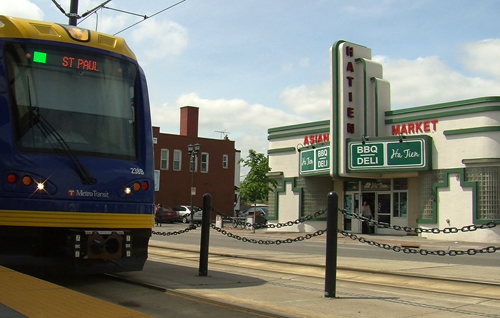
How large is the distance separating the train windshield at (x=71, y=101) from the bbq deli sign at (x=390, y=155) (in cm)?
2054

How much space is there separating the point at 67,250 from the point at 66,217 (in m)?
0.42

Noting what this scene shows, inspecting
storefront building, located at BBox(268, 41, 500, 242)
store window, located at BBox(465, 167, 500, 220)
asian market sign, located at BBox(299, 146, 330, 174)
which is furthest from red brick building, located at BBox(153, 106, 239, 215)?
store window, located at BBox(465, 167, 500, 220)

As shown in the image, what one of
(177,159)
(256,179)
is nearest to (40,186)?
(256,179)

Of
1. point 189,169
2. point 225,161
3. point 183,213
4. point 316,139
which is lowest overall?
point 183,213

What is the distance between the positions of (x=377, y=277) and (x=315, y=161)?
68.3 feet

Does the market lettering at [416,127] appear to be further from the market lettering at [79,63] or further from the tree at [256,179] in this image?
the market lettering at [79,63]

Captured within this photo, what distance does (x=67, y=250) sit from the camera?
740 centimetres

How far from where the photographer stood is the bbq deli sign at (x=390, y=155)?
26766 millimetres

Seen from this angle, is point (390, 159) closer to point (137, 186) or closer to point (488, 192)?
point (488, 192)

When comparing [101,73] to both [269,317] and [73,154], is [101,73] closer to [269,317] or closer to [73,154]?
[73,154]

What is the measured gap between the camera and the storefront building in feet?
81.9

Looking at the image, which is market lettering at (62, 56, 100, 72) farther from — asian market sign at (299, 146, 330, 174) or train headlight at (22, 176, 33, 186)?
asian market sign at (299, 146, 330, 174)

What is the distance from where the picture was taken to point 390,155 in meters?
27.4

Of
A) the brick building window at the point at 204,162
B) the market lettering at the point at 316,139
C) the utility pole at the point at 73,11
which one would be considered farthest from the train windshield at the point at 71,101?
the brick building window at the point at 204,162
